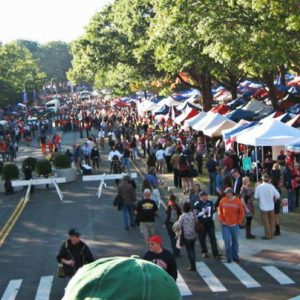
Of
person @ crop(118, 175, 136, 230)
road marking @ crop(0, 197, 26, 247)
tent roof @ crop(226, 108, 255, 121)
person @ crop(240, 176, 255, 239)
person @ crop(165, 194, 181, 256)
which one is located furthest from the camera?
tent roof @ crop(226, 108, 255, 121)

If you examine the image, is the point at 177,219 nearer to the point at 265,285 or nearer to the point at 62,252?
the point at 265,285

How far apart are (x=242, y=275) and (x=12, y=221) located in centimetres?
988

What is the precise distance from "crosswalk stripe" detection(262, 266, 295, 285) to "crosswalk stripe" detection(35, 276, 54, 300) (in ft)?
14.1

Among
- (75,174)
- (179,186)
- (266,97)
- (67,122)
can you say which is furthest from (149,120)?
(179,186)

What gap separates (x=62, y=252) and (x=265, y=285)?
382 centimetres

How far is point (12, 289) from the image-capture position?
449 inches

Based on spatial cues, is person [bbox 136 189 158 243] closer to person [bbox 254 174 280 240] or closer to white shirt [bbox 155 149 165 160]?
person [bbox 254 174 280 240]

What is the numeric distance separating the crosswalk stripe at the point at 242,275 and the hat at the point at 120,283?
9.33 m

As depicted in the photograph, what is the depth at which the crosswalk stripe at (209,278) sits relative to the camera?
35.1 feet

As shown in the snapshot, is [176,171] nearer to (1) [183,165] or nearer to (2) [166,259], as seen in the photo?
(1) [183,165]

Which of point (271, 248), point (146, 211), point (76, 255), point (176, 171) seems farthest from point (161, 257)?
point (176, 171)

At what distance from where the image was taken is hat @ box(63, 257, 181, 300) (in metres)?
1.69

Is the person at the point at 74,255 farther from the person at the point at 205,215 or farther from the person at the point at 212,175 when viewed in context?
the person at the point at 212,175

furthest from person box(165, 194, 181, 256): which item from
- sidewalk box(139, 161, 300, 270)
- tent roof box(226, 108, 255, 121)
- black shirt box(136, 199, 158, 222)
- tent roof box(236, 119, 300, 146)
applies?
tent roof box(226, 108, 255, 121)
